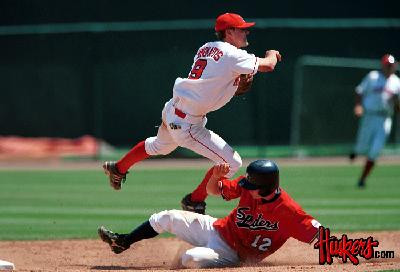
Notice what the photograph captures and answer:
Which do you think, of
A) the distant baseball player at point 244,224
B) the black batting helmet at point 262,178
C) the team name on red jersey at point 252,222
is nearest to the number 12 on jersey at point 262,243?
the distant baseball player at point 244,224

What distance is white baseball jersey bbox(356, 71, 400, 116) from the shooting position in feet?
49.1

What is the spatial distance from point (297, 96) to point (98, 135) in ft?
15.4

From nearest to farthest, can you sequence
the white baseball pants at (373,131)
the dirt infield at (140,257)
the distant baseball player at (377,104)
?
1. the dirt infield at (140,257)
2. the white baseball pants at (373,131)
3. the distant baseball player at (377,104)

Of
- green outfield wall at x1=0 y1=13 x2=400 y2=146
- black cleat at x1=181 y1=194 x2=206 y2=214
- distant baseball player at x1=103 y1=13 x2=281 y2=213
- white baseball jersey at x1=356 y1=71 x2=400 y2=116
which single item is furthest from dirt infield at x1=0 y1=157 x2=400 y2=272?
green outfield wall at x1=0 y1=13 x2=400 y2=146

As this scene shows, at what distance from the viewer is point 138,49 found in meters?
21.0

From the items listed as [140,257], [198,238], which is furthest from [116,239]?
[140,257]

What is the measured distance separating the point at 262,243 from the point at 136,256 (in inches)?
73.0

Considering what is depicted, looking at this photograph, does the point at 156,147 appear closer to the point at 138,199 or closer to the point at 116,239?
the point at 116,239

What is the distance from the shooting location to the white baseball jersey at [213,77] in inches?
308

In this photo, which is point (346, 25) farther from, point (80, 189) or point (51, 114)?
point (80, 189)

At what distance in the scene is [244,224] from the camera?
23.3 feet

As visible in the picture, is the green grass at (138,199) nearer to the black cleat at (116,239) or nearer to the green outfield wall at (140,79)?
the black cleat at (116,239)

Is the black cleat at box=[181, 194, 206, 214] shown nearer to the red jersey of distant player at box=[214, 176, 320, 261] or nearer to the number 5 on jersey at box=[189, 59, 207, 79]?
the red jersey of distant player at box=[214, 176, 320, 261]

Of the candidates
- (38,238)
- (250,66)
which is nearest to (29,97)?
(38,238)
